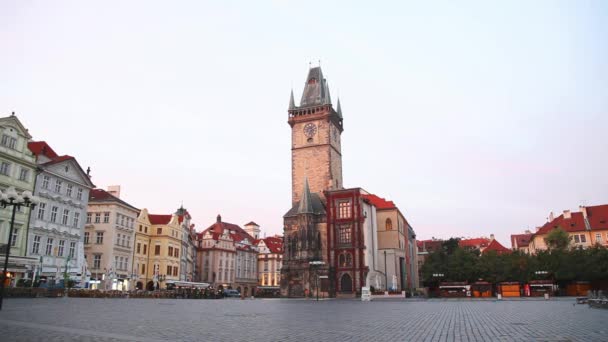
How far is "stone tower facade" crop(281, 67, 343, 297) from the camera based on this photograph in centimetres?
6366

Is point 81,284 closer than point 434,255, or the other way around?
point 81,284

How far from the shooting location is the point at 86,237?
61812mm

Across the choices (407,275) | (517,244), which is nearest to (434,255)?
(407,275)

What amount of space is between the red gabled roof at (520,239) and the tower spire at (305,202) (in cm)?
7620

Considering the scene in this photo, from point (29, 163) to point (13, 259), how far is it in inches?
401

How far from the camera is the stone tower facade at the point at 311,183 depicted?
63.7 metres

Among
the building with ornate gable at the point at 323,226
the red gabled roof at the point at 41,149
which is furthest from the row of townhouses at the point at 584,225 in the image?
the red gabled roof at the point at 41,149

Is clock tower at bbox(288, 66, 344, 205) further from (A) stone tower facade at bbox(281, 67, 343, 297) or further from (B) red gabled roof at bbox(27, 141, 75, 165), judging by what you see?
(B) red gabled roof at bbox(27, 141, 75, 165)

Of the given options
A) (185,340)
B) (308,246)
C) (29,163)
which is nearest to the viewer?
(185,340)

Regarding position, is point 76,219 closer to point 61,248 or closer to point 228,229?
point 61,248

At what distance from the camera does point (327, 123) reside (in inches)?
2945

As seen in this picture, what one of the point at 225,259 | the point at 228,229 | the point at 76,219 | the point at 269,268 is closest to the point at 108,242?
the point at 76,219

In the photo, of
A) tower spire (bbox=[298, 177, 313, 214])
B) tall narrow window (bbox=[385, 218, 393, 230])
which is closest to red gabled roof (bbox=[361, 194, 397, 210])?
tall narrow window (bbox=[385, 218, 393, 230])

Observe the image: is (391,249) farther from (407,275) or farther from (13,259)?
(13,259)
